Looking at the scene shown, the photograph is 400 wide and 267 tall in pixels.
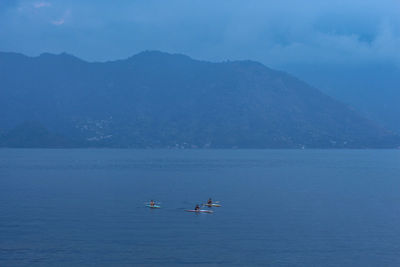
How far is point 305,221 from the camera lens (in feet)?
218

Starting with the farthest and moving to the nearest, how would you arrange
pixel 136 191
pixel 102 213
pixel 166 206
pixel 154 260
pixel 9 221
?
pixel 136 191
pixel 166 206
pixel 102 213
pixel 9 221
pixel 154 260

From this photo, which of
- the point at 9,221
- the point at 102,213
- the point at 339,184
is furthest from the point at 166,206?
the point at 339,184

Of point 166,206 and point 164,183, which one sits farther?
point 164,183

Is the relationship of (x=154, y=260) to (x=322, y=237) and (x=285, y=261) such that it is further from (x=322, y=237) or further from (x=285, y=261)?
(x=322, y=237)

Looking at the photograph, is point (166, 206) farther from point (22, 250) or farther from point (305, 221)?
point (22, 250)

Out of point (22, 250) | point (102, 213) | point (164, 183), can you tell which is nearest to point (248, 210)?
point (102, 213)

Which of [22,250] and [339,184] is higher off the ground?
[339,184]

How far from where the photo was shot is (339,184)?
387 ft

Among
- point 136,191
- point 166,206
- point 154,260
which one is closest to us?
point 154,260

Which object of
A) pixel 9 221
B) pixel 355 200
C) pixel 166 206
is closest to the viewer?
pixel 9 221

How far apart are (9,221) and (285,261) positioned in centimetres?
3232

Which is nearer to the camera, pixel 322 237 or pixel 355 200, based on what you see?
pixel 322 237

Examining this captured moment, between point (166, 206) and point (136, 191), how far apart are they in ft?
68.2

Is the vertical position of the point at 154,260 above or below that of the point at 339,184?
below
